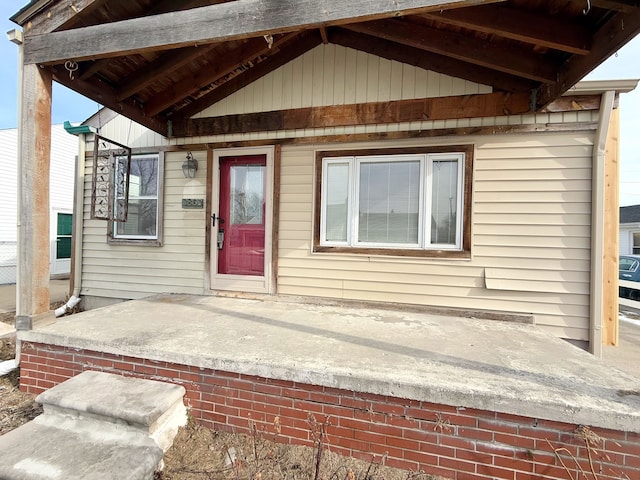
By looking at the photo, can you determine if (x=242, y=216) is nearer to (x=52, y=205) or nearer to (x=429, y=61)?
(x=429, y=61)

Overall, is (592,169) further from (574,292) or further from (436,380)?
(436,380)

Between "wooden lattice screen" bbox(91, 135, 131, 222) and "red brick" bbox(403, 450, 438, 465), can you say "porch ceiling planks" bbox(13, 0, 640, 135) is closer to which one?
"wooden lattice screen" bbox(91, 135, 131, 222)

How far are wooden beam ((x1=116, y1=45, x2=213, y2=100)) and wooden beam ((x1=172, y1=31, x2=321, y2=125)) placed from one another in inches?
29.6

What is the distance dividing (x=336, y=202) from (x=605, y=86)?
284 cm

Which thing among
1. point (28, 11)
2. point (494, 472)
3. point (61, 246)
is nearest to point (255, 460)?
point (494, 472)

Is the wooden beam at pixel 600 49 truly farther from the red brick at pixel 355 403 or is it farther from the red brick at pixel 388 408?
the red brick at pixel 355 403

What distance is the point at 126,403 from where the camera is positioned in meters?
1.91

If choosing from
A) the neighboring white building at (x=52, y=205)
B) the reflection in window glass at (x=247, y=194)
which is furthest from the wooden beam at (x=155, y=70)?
the neighboring white building at (x=52, y=205)

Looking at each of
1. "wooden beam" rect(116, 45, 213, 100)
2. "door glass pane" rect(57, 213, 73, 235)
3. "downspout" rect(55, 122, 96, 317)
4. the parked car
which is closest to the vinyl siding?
"wooden beam" rect(116, 45, 213, 100)

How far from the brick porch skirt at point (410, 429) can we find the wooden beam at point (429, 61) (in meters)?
3.16

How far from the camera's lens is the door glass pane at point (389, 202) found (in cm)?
363

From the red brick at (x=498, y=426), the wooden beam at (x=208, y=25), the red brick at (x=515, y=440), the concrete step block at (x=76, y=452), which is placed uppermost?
the wooden beam at (x=208, y=25)

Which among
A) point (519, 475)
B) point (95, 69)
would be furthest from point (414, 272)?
point (95, 69)

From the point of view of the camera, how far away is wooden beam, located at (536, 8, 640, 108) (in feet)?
7.07
